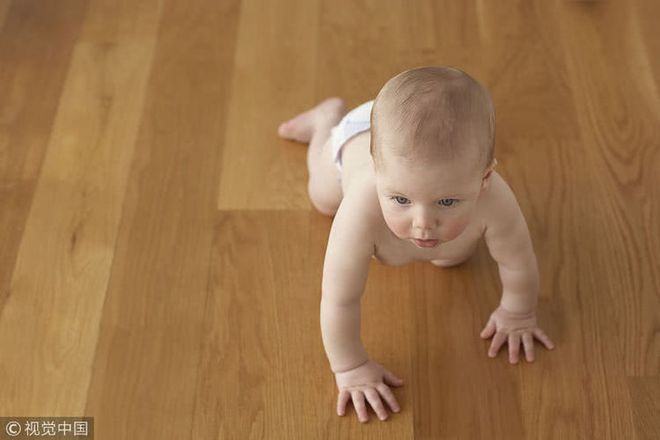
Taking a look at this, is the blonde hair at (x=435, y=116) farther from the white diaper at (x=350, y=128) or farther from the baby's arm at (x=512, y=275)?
the white diaper at (x=350, y=128)

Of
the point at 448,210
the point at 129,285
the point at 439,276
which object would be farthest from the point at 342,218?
the point at 129,285

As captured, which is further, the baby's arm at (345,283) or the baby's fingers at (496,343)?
the baby's fingers at (496,343)

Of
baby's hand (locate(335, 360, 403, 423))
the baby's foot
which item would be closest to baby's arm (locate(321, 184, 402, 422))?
baby's hand (locate(335, 360, 403, 423))

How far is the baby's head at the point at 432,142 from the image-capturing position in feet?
3.13

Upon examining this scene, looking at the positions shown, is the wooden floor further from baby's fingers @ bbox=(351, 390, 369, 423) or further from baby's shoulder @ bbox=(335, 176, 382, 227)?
baby's shoulder @ bbox=(335, 176, 382, 227)

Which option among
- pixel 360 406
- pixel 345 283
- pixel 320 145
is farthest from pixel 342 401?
pixel 320 145

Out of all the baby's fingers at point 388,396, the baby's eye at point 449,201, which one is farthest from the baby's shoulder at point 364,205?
the baby's fingers at point 388,396

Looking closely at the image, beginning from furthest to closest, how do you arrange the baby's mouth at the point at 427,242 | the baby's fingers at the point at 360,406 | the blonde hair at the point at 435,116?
the baby's fingers at the point at 360,406, the baby's mouth at the point at 427,242, the blonde hair at the point at 435,116

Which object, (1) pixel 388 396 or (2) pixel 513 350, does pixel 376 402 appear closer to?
(1) pixel 388 396

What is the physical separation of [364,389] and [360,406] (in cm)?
2

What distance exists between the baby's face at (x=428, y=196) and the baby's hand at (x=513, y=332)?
0.26m

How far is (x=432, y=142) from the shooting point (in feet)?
3.14

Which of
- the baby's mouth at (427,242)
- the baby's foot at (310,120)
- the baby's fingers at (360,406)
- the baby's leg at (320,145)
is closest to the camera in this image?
the baby's mouth at (427,242)

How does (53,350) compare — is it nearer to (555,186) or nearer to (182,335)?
(182,335)
